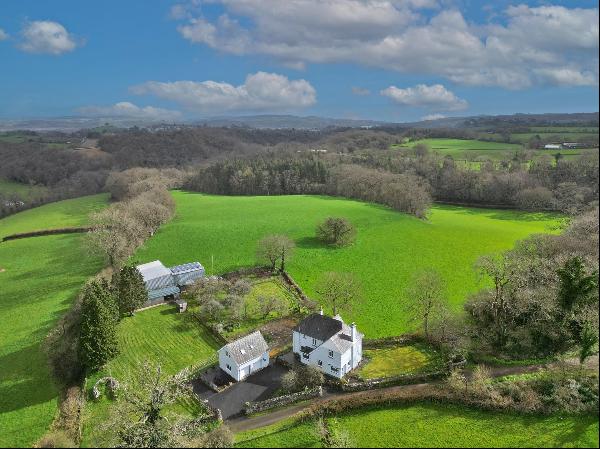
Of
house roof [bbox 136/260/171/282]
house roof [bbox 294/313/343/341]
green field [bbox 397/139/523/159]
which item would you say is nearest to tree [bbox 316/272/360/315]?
house roof [bbox 294/313/343/341]

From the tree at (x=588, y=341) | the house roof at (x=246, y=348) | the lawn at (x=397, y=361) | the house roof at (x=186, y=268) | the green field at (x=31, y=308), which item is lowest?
the green field at (x=31, y=308)

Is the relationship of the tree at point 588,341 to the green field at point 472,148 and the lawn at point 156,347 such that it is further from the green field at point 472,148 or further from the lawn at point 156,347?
the green field at point 472,148

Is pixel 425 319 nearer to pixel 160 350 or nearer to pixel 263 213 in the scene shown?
pixel 160 350

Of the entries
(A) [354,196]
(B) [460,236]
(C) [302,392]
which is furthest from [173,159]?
(C) [302,392]

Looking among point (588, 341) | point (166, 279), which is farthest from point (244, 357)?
point (588, 341)

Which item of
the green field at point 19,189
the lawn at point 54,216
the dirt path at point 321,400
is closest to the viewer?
the dirt path at point 321,400

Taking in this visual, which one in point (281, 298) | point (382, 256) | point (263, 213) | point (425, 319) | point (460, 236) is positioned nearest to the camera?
point (425, 319)

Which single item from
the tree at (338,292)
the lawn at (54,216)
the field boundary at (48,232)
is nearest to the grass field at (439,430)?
the tree at (338,292)

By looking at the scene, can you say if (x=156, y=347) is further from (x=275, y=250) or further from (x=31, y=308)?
(x=275, y=250)
